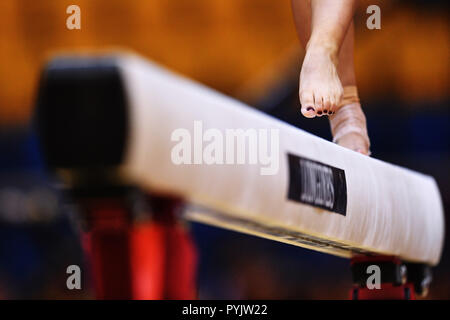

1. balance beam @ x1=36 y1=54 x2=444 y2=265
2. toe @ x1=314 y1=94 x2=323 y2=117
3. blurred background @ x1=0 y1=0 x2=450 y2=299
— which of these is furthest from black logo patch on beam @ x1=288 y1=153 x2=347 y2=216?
blurred background @ x1=0 y1=0 x2=450 y2=299

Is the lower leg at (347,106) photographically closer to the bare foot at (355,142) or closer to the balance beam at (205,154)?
the bare foot at (355,142)

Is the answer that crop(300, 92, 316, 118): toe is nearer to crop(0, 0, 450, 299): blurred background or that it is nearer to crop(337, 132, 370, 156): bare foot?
crop(337, 132, 370, 156): bare foot

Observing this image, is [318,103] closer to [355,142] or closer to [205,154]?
[355,142]

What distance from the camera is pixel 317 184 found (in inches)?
67.4

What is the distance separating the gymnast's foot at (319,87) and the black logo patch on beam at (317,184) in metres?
0.26

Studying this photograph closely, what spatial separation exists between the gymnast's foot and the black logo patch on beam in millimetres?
260

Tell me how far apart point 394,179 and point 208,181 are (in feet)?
3.34

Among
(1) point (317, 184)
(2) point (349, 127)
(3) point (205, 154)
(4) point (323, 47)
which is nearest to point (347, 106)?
(2) point (349, 127)

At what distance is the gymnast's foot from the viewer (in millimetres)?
2059

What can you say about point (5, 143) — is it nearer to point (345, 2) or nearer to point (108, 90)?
point (345, 2)

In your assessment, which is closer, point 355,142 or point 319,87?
point 319,87

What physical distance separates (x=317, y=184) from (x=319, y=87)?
0.43 m

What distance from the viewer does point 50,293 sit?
5.11 meters

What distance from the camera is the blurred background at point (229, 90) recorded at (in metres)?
5.02
